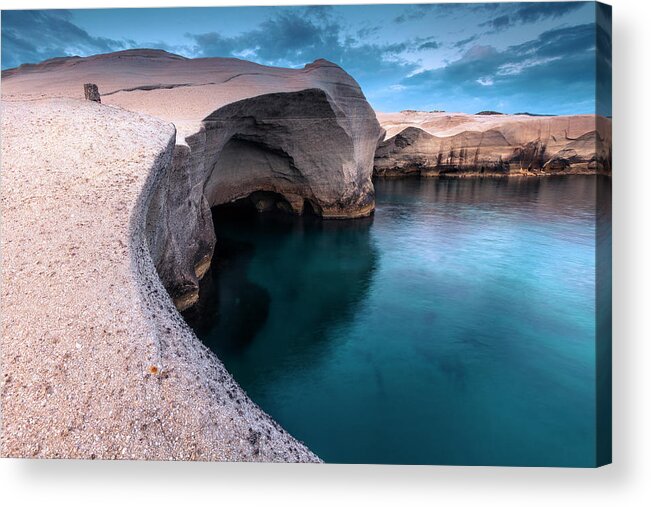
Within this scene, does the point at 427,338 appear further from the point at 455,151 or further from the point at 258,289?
the point at 455,151

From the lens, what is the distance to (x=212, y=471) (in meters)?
5.04

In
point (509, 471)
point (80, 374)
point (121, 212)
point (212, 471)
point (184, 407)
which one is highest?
point (121, 212)

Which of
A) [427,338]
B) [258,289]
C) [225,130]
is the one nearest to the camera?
[427,338]

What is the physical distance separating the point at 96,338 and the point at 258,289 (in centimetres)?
733

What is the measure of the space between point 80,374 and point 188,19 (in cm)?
480

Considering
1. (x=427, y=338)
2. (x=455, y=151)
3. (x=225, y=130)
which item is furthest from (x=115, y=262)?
(x=455, y=151)

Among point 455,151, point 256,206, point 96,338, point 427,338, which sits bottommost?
point 427,338

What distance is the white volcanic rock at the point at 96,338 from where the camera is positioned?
4.45 metres

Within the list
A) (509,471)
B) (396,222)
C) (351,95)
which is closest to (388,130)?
(396,222)

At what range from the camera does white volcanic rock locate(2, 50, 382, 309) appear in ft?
28.0

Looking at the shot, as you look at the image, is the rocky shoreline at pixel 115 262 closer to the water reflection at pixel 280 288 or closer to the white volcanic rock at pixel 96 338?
the white volcanic rock at pixel 96 338

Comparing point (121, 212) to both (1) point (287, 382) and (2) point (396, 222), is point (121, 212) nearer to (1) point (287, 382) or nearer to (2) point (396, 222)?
(1) point (287, 382)

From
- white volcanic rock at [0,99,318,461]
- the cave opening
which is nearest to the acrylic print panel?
white volcanic rock at [0,99,318,461]

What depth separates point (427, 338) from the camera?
862 cm
